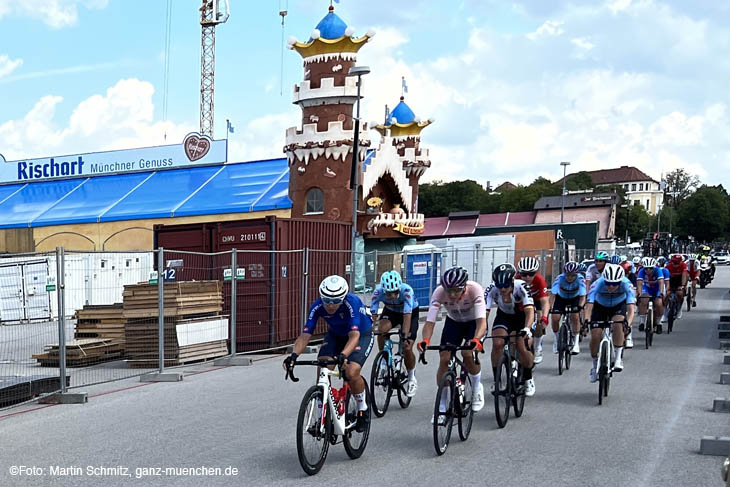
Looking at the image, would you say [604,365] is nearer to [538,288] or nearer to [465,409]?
[538,288]

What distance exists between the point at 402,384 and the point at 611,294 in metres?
3.61

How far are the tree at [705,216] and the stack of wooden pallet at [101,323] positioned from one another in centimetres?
11133

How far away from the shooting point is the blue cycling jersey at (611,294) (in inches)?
429

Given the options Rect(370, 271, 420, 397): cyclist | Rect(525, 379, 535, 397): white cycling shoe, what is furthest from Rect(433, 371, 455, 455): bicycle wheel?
Rect(525, 379, 535, 397): white cycling shoe

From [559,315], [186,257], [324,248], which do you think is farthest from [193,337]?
[559,315]

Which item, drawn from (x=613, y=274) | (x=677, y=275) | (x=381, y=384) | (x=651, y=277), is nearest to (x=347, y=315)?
(x=381, y=384)

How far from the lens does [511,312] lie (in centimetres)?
941

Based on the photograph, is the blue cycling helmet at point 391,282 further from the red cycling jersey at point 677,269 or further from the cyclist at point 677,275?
the red cycling jersey at point 677,269

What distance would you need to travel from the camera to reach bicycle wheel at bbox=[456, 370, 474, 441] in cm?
769

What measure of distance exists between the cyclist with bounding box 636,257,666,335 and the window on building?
70.7 ft

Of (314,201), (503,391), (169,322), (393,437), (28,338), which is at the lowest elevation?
(28,338)

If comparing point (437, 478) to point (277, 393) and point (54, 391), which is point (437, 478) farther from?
point (54, 391)

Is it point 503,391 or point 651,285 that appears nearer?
point 503,391

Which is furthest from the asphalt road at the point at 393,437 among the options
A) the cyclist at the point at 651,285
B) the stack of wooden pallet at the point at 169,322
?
the cyclist at the point at 651,285
